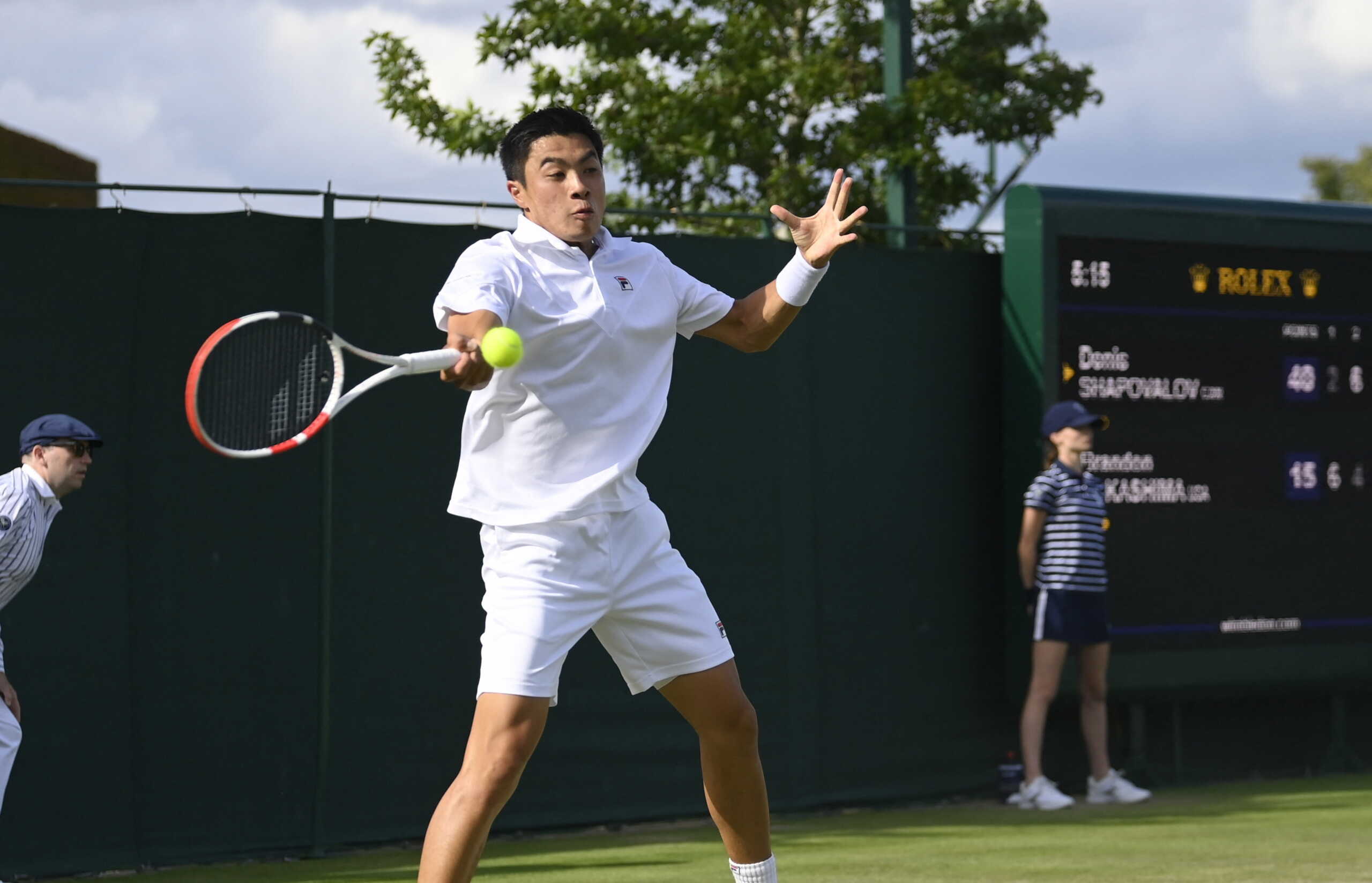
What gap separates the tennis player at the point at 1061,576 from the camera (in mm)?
8055

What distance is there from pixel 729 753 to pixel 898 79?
805cm

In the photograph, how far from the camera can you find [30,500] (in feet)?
18.2

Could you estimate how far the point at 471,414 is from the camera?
13.4 ft

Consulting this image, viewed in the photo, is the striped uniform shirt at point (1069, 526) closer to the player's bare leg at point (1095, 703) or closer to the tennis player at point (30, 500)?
the player's bare leg at point (1095, 703)

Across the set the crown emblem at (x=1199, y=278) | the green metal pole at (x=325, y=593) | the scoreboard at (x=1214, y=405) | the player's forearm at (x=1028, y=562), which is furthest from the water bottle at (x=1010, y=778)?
the green metal pole at (x=325, y=593)

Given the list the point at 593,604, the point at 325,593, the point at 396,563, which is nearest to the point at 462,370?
the point at 593,604

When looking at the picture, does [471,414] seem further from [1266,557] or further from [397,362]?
[1266,557]

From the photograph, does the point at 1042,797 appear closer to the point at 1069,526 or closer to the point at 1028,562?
the point at 1028,562

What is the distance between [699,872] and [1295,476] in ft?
13.0

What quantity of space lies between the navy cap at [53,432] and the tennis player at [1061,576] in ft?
13.5

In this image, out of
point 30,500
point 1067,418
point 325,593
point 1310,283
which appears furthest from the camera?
point 1310,283

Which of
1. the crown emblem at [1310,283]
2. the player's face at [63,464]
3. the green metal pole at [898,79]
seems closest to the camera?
the player's face at [63,464]

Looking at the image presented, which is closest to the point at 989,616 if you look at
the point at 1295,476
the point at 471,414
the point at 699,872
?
the point at 1295,476

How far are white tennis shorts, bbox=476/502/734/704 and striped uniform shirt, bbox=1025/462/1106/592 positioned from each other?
13.5 ft
